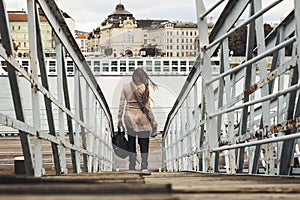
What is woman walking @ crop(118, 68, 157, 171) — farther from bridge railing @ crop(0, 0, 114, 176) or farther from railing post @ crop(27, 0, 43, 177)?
railing post @ crop(27, 0, 43, 177)

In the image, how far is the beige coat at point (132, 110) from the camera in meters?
9.16

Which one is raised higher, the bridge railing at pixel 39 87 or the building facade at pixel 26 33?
the building facade at pixel 26 33

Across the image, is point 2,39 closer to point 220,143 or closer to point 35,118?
point 35,118

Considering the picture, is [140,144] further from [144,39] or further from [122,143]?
[144,39]

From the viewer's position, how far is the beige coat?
916 cm

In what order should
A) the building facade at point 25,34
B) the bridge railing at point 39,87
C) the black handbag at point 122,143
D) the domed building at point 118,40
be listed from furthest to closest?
the domed building at point 118,40, the black handbag at point 122,143, the building facade at point 25,34, the bridge railing at point 39,87

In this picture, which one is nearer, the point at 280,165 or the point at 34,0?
the point at 34,0

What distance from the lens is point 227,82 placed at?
5.85 metres

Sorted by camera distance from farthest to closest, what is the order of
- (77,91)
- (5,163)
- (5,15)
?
(5,163) → (77,91) → (5,15)

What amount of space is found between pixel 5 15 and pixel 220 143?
8.83ft

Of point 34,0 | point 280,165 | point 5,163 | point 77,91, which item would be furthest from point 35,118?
point 5,163

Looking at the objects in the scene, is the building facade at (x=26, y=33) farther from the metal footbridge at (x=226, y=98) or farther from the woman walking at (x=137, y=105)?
the woman walking at (x=137, y=105)

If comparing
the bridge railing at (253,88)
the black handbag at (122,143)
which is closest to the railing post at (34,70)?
the bridge railing at (253,88)

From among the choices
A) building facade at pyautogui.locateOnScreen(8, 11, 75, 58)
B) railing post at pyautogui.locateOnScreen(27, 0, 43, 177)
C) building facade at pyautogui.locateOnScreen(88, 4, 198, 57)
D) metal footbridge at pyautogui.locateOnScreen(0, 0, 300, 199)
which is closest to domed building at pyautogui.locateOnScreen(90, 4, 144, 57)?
building facade at pyautogui.locateOnScreen(88, 4, 198, 57)
